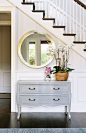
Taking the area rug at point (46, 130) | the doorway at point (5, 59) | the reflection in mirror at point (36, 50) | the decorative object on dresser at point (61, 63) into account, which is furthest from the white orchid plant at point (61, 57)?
the doorway at point (5, 59)

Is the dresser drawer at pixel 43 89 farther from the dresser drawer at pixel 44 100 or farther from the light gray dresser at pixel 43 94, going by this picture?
the dresser drawer at pixel 44 100

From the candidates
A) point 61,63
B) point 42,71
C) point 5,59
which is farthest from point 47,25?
point 5,59

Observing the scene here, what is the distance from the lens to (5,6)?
3.82 meters

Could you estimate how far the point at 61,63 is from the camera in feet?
12.7

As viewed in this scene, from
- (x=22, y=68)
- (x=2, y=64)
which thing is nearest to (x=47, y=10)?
(x=22, y=68)

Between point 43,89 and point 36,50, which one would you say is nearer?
point 43,89

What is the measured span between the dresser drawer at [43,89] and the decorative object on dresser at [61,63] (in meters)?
0.26

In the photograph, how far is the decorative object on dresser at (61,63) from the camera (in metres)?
3.59

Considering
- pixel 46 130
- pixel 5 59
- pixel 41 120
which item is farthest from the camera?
pixel 5 59

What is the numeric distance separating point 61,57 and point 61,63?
0.15m

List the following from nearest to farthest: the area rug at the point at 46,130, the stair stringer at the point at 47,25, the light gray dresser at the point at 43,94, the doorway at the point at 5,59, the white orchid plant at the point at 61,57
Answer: the area rug at the point at 46,130 < the light gray dresser at the point at 43,94 < the white orchid plant at the point at 61,57 < the stair stringer at the point at 47,25 < the doorway at the point at 5,59

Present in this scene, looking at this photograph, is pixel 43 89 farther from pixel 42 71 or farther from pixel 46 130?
pixel 46 130

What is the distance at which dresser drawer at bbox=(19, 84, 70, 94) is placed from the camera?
3424 mm

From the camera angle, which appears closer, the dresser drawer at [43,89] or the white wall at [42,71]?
the dresser drawer at [43,89]
